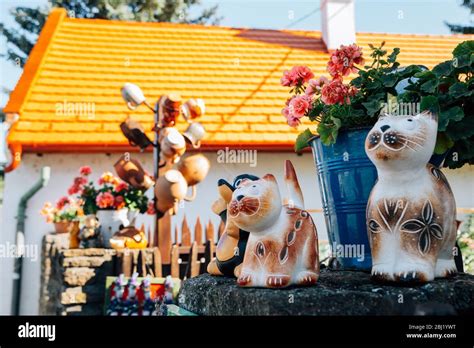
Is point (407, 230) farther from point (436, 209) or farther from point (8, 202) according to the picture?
point (8, 202)

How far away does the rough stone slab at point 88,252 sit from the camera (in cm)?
434

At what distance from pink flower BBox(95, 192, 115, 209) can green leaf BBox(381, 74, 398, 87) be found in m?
3.52

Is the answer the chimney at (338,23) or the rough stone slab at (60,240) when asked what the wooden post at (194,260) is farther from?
the chimney at (338,23)

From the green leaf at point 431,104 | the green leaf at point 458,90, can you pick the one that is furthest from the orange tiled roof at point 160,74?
the green leaf at point 431,104

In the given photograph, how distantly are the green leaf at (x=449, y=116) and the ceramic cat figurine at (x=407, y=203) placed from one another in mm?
109

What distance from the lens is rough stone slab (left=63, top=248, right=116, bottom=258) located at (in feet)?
14.2

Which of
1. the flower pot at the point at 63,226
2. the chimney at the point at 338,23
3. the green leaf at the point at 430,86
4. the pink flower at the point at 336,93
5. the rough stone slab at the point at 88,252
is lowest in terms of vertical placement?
the rough stone slab at the point at 88,252

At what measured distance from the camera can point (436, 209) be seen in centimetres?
128

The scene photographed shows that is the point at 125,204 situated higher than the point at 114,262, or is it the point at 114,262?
the point at 125,204

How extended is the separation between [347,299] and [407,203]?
268 millimetres

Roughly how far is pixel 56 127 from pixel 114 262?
2128 millimetres

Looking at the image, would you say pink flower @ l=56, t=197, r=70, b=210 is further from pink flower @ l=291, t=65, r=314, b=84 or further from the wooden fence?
pink flower @ l=291, t=65, r=314, b=84

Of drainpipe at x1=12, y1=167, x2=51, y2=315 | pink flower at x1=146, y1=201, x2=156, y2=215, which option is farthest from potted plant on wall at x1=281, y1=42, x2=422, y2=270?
drainpipe at x1=12, y1=167, x2=51, y2=315

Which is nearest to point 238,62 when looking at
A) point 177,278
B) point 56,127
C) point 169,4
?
point 56,127
